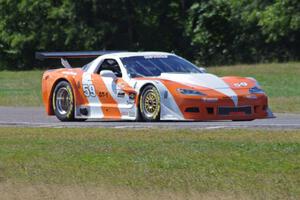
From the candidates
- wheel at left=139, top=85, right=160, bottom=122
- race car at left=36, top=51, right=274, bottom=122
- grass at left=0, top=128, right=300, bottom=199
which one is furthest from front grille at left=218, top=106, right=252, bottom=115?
grass at left=0, top=128, right=300, bottom=199

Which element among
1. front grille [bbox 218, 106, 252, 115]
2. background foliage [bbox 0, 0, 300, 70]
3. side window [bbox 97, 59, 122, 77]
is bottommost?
front grille [bbox 218, 106, 252, 115]

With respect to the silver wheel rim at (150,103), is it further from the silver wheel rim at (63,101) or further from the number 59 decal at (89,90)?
the silver wheel rim at (63,101)

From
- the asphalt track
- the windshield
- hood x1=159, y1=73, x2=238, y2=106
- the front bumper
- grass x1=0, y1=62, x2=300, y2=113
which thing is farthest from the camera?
grass x1=0, y1=62, x2=300, y2=113

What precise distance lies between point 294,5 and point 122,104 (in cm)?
2740

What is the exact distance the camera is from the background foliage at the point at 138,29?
1941 inches

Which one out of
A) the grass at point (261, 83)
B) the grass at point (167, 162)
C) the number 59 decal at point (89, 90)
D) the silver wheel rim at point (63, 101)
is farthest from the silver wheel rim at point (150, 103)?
the grass at point (261, 83)

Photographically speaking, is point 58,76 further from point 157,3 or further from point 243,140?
point 157,3

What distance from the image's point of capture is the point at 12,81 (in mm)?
40000

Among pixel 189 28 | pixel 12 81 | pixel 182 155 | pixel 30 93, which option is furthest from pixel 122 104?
pixel 189 28

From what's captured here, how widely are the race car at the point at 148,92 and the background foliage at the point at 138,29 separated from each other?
27.7 metres

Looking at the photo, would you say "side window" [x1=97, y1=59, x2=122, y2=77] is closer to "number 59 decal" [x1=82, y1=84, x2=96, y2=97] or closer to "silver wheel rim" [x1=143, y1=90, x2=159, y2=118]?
"number 59 decal" [x1=82, y1=84, x2=96, y2=97]

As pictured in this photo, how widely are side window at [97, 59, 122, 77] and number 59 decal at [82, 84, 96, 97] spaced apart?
364mm

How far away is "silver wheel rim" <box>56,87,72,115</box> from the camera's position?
67.8ft

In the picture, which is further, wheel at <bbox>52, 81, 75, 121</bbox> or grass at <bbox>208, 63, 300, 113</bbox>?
grass at <bbox>208, 63, 300, 113</bbox>
